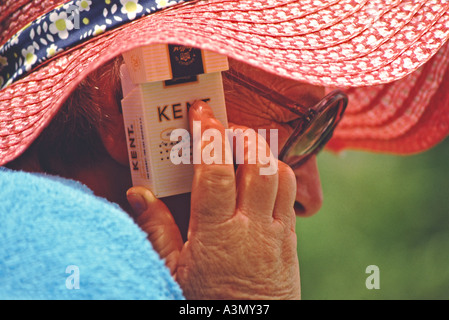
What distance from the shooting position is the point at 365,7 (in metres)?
0.73

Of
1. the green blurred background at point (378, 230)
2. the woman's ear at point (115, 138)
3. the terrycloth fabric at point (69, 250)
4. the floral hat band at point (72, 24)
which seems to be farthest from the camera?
the green blurred background at point (378, 230)

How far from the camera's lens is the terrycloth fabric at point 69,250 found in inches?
21.5

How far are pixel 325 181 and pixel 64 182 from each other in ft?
7.73

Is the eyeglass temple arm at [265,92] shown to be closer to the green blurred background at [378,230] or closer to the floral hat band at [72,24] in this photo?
the floral hat band at [72,24]

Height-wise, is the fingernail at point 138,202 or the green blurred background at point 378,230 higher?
the fingernail at point 138,202

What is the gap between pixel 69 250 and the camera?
556 millimetres

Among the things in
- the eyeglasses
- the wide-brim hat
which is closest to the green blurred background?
the eyeglasses

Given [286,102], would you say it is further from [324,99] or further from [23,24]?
[23,24]

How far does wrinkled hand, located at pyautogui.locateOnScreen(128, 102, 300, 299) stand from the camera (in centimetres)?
63

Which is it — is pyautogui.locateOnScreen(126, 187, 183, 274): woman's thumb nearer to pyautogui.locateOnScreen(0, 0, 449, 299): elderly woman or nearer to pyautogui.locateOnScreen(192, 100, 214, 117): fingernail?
pyautogui.locateOnScreen(0, 0, 449, 299): elderly woman

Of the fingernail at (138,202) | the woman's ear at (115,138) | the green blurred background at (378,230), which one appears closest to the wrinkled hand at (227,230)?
the fingernail at (138,202)

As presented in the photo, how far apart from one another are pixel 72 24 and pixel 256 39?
10.1 inches

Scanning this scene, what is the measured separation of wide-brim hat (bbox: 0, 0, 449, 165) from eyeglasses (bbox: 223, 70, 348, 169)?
0.47 ft
